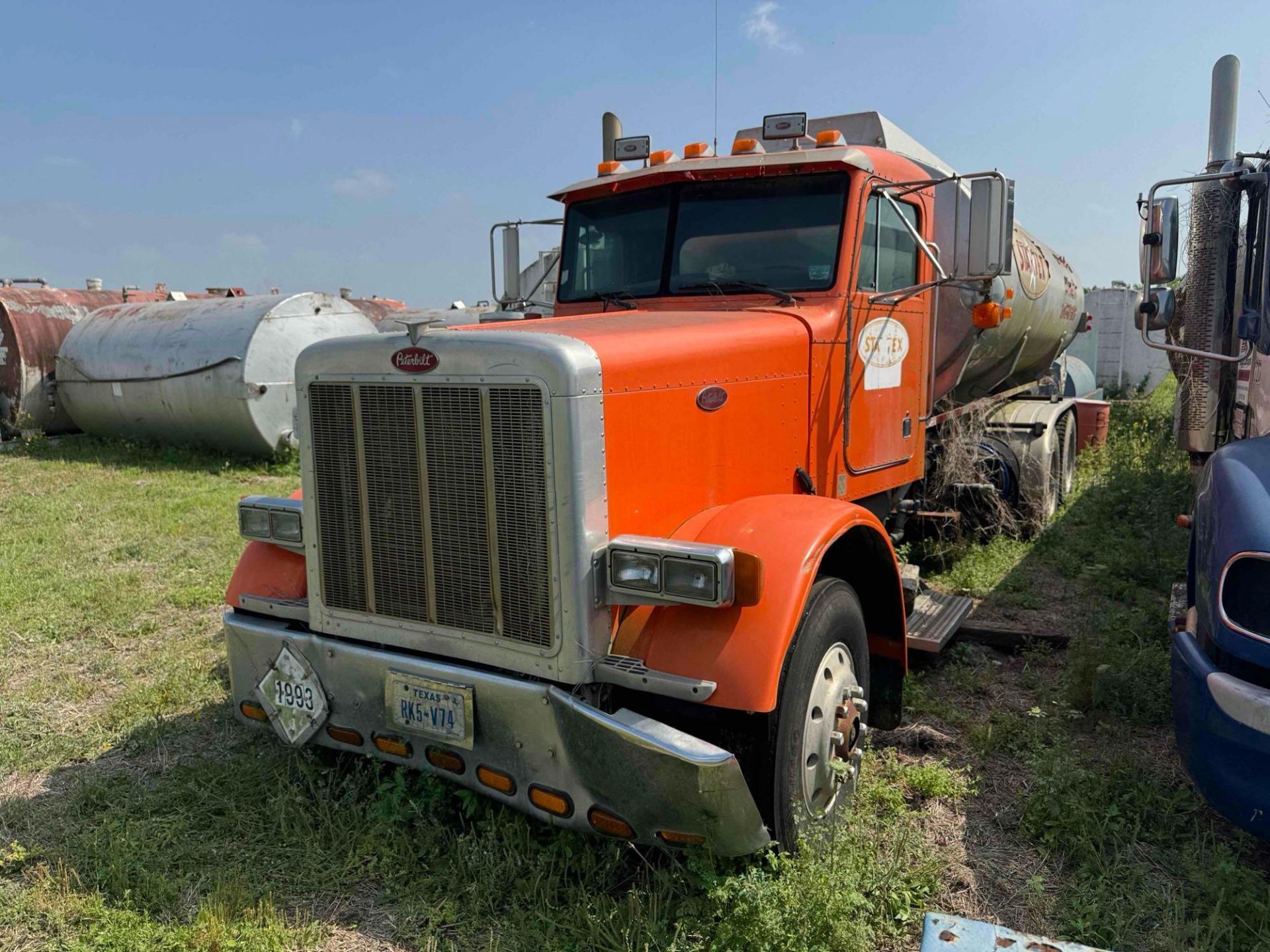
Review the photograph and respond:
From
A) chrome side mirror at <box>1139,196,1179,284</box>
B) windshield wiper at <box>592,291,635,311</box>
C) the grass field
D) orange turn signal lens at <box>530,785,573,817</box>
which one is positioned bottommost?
the grass field

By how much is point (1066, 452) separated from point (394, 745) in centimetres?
801

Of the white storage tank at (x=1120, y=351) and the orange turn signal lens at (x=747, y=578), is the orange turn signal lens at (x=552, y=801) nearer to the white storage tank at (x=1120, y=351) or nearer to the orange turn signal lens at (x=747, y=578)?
the orange turn signal lens at (x=747, y=578)

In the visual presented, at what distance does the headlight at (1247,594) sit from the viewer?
8.79 feet

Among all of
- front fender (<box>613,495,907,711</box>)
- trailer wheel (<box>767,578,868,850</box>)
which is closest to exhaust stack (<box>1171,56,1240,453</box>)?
front fender (<box>613,495,907,711</box>)

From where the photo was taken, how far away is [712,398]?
11.5 ft

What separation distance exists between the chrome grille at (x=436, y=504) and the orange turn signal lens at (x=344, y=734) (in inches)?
17.6

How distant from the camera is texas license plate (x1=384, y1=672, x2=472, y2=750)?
304cm

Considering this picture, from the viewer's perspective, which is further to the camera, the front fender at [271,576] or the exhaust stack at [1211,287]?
the exhaust stack at [1211,287]

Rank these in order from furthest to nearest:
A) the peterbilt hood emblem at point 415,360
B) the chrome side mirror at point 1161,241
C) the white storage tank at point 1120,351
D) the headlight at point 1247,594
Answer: the white storage tank at point 1120,351
the chrome side mirror at point 1161,241
the peterbilt hood emblem at point 415,360
the headlight at point 1247,594

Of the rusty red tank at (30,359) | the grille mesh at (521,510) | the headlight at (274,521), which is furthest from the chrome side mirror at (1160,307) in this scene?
the rusty red tank at (30,359)

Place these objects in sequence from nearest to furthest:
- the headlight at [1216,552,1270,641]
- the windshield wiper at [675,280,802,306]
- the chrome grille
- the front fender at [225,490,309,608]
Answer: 1. the headlight at [1216,552,1270,641]
2. the chrome grille
3. the front fender at [225,490,309,608]
4. the windshield wiper at [675,280,802,306]

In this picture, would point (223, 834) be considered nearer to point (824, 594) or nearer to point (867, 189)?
point (824, 594)

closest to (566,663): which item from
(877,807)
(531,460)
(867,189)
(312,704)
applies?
(531,460)

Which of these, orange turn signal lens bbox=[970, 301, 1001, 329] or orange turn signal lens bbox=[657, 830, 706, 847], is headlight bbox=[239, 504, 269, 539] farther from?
orange turn signal lens bbox=[970, 301, 1001, 329]
